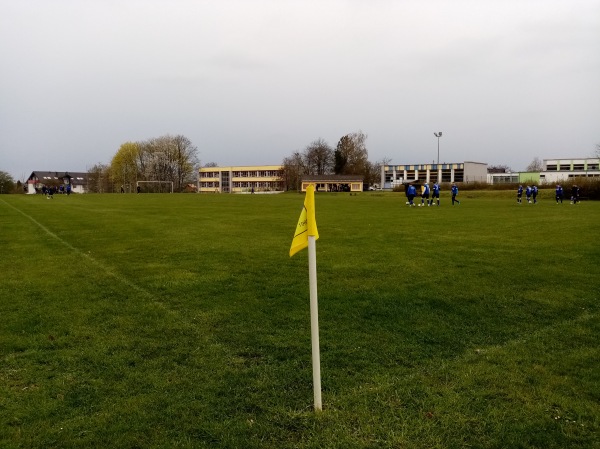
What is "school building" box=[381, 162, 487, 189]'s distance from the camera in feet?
389

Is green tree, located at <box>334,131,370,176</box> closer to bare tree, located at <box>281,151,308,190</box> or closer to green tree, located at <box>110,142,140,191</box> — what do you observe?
bare tree, located at <box>281,151,308,190</box>

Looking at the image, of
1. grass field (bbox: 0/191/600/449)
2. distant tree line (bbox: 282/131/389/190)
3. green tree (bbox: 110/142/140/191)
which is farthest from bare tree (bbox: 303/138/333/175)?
grass field (bbox: 0/191/600/449)

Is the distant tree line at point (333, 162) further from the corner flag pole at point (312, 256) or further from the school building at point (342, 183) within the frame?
the corner flag pole at point (312, 256)

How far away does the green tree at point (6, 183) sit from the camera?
97.6 metres

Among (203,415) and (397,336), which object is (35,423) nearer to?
(203,415)

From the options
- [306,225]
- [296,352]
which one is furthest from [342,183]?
[306,225]

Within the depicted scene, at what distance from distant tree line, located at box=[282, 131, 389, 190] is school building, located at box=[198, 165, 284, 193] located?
843 inches

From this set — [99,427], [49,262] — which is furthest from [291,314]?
[49,262]

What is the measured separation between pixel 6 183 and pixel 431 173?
105 meters

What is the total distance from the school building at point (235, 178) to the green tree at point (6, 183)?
2172 inches

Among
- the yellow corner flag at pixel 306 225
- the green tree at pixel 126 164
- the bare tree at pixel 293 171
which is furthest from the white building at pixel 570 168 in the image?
the yellow corner flag at pixel 306 225

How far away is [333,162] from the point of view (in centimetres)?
12012

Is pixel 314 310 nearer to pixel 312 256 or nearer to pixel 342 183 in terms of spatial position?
pixel 312 256

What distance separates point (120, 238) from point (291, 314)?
10624 mm
